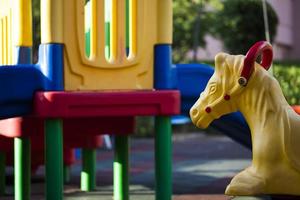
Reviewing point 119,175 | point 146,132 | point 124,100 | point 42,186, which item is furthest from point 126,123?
point 146,132

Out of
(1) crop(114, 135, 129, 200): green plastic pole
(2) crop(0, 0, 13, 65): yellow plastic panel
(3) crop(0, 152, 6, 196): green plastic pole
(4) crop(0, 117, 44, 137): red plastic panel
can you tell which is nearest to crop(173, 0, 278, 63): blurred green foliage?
(3) crop(0, 152, 6, 196): green plastic pole

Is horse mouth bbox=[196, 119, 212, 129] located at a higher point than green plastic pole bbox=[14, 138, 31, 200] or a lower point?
higher

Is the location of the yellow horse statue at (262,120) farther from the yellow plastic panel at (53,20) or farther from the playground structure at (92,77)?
the yellow plastic panel at (53,20)

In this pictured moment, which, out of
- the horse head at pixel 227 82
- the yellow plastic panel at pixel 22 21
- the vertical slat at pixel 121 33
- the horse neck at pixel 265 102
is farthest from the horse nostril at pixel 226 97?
the yellow plastic panel at pixel 22 21

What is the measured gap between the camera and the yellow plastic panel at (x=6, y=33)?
21.7 ft

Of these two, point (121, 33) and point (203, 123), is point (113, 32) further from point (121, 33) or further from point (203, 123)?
point (203, 123)

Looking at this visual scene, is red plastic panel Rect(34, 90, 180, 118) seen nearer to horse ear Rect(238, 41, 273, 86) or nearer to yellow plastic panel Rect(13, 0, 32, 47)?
yellow plastic panel Rect(13, 0, 32, 47)

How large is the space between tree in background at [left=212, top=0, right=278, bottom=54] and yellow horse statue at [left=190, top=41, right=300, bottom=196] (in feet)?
52.8

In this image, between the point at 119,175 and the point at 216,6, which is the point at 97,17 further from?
the point at 216,6

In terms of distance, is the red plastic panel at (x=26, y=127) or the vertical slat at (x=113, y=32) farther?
the red plastic panel at (x=26, y=127)

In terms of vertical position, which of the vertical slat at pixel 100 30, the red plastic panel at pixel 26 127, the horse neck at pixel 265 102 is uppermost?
the vertical slat at pixel 100 30

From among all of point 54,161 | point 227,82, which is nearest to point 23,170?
point 54,161

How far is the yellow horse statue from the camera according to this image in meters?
3.70

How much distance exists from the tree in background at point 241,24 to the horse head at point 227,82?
1599 cm
